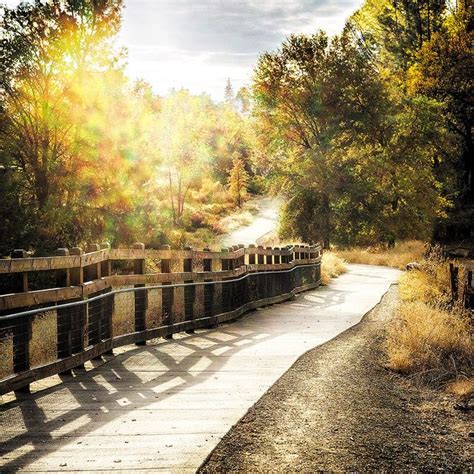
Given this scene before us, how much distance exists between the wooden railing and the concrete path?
0.89 feet

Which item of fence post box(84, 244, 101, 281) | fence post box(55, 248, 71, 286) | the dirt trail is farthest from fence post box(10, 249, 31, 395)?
the dirt trail

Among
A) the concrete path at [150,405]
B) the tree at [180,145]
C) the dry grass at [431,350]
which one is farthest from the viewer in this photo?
the tree at [180,145]

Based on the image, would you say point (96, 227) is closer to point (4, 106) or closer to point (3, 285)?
point (4, 106)

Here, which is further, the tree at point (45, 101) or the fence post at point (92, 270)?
the tree at point (45, 101)

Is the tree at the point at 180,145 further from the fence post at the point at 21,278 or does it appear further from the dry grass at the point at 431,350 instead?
the fence post at the point at 21,278

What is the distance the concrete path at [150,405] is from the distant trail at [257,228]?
39.6 m

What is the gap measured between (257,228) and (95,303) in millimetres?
54786

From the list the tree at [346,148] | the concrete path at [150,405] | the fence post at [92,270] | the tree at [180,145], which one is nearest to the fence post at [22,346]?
the concrete path at [150,405]

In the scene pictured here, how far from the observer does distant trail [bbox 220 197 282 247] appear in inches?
2142

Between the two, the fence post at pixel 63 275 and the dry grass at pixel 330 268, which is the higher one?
the fence post at pixel 63 275

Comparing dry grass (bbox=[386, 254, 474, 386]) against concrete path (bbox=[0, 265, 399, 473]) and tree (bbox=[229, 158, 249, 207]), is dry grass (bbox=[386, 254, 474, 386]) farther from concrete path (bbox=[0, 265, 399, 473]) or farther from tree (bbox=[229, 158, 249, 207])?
tree (bbox=[229, 158, 249, 207])

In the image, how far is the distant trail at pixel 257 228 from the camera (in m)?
54.4

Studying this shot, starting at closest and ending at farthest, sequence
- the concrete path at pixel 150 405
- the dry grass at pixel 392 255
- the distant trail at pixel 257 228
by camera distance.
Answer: the concrete path at pixel 150 405 < the dry grass at pixel 392 255 < the distant trail at pixel 257 228

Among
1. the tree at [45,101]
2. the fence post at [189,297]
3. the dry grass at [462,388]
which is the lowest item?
the dry grass at [462,388]
